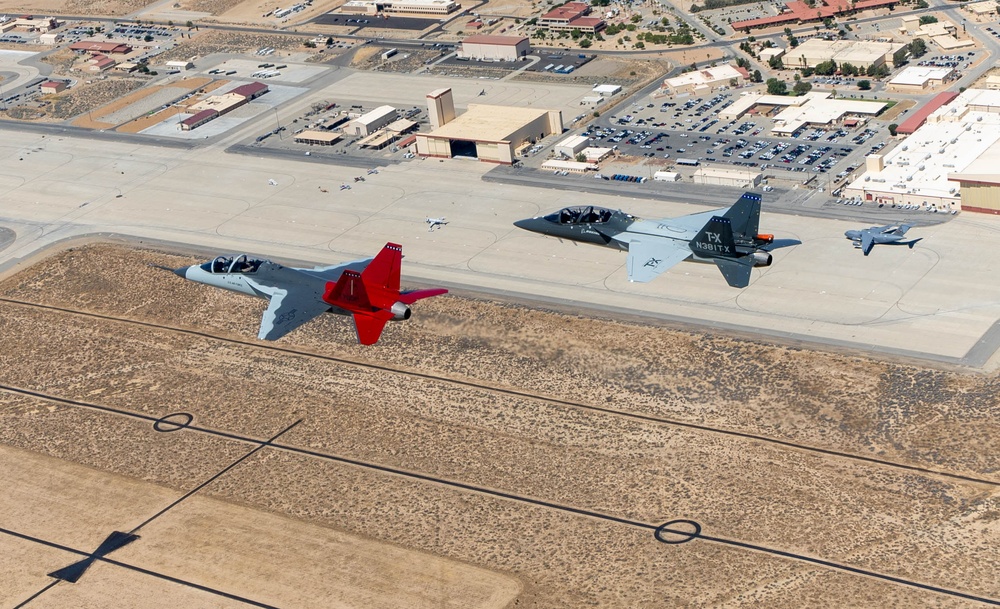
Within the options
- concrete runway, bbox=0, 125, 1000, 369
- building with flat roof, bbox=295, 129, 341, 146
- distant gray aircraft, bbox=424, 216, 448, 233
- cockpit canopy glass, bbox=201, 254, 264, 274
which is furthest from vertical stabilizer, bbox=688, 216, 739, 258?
building with flat roof, bbox=295, 129, 341, 146

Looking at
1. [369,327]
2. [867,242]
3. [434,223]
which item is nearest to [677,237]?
[867,242]

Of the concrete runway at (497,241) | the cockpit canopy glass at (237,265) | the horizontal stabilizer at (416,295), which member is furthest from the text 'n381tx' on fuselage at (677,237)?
the cockpit canopy glass at (237,265)

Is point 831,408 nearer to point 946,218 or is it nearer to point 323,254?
point 946,218

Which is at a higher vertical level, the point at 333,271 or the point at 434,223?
the point at 333,271

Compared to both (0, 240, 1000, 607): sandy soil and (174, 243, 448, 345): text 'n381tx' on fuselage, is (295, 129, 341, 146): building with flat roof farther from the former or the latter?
(174, 243, 448, 345): text 'n381tx' on fuselage

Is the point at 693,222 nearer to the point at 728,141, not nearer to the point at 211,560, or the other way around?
the point at 211,560

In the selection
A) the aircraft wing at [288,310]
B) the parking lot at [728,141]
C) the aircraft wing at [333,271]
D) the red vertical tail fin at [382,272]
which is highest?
the red vertical tail fin at [382,272]

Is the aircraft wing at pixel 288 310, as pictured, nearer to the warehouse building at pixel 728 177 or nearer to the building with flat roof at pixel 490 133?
the building with flat roof at pixel 490 133
